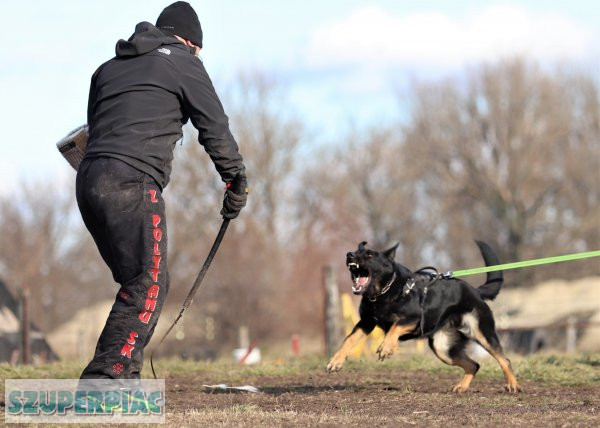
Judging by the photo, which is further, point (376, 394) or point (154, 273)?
point (376, 394)

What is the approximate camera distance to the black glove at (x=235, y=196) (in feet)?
18.6

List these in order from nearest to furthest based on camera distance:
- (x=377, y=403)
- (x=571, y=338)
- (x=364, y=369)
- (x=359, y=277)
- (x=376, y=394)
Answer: (x=377, y=403) → (x=376, y=394) → (x=359, y=277) → (x=364, y=369) → (x=571, y=338)

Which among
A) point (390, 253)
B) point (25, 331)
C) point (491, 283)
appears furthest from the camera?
point (25, 331)

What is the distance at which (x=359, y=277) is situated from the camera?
Result: 7.59 meters

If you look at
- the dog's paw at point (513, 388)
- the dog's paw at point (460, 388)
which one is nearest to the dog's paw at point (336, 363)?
the dog's paw at point (460, 388)

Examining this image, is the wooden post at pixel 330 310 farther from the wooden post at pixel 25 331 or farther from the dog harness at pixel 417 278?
the dog harness at pixel 417 278

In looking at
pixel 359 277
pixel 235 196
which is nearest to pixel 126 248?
pixel 235 196

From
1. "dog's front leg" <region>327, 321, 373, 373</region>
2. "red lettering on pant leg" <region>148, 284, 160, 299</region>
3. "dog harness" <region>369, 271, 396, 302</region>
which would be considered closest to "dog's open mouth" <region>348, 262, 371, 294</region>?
"dog harness" <region>369, 271, 396, 302</region>

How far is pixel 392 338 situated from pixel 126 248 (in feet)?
8.82

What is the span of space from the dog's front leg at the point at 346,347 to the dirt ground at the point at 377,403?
22 cm

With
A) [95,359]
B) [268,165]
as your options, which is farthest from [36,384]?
[268,165]

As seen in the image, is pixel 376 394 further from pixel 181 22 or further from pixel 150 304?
pixel 181 22

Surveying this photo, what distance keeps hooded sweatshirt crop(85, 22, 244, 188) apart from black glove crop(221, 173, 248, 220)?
97 mm

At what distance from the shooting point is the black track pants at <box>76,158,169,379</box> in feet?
17.3
